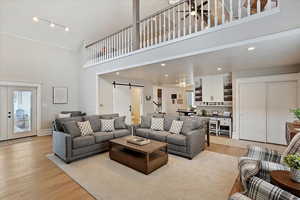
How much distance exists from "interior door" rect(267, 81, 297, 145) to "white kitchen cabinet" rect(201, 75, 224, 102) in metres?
1.57

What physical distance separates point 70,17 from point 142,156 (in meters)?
5.63

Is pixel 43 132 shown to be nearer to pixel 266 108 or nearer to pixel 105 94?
pixel 105 94

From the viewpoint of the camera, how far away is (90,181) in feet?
8.59

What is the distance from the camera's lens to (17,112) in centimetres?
560

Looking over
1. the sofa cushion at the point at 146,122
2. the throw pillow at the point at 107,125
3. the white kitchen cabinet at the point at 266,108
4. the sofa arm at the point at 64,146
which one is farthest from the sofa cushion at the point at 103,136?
the white kitchen cabinet at the point at 266,108

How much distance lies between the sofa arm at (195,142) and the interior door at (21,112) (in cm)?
599

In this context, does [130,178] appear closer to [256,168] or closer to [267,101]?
→ [256,168]

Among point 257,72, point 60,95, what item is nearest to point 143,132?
point 257,72

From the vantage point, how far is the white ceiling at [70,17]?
487 centimetres

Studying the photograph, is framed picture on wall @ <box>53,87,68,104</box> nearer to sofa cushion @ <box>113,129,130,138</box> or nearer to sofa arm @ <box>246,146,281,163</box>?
sofa cushion @ <box>113,129,130,138</box>

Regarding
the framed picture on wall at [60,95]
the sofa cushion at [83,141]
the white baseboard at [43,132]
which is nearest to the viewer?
the sofa cushion at [83,141]

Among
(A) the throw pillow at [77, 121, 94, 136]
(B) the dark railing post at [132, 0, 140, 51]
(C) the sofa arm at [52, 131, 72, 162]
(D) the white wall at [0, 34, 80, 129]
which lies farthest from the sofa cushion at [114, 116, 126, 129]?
(D) the white wall at [0, 34, 80, 129]

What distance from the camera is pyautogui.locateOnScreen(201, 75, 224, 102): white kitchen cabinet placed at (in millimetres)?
6113

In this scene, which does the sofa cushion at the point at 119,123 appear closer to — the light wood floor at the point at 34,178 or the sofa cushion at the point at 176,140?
the sofa cushion at the point at 176,140
